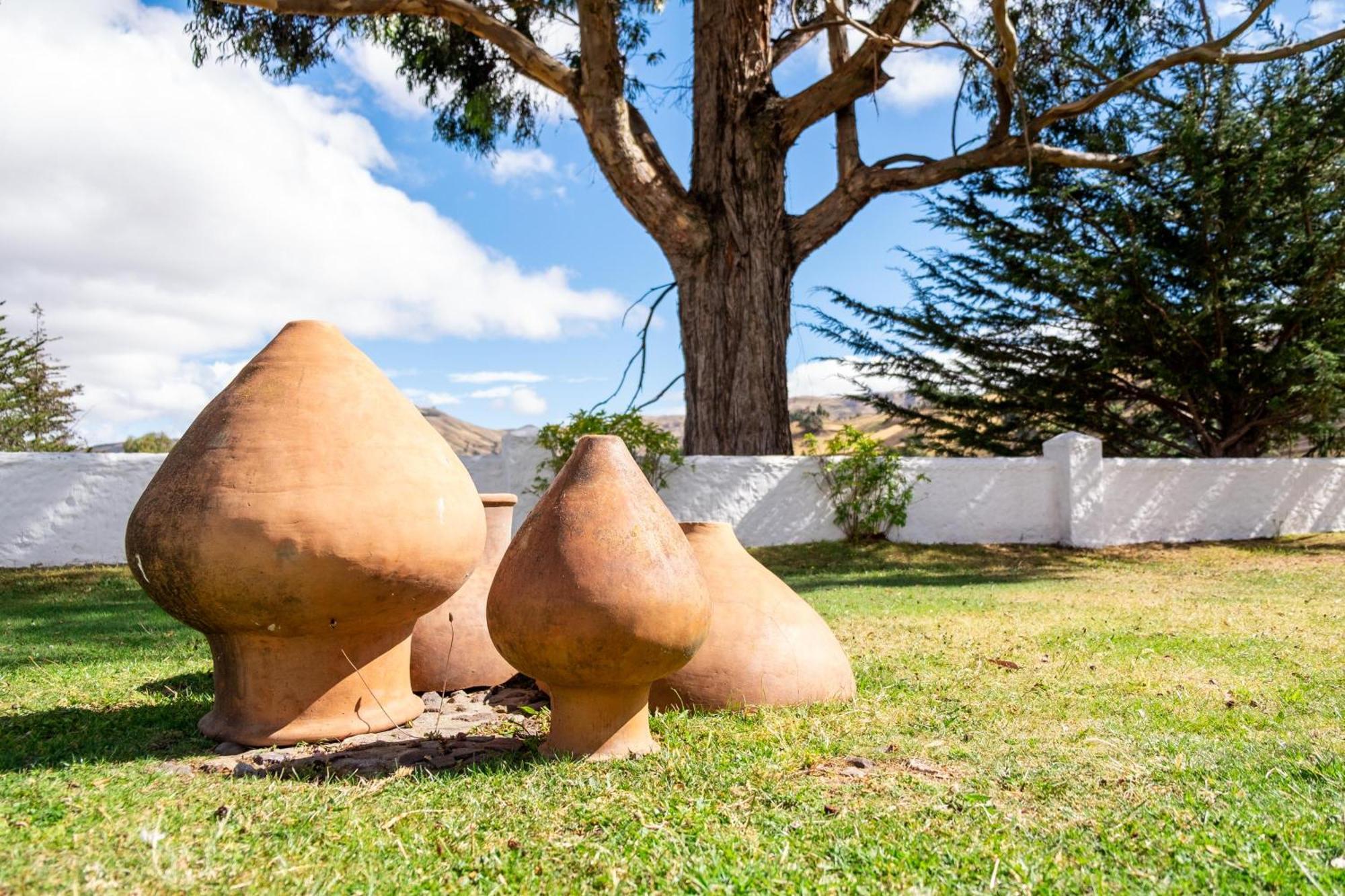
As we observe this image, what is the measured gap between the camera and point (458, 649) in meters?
4.57

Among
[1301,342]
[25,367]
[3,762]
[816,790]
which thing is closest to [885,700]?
[816,790]

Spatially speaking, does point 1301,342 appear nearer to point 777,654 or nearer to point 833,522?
point 833,522

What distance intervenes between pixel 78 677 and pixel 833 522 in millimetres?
9433

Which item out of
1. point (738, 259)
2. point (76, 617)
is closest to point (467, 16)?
point (738, 259)

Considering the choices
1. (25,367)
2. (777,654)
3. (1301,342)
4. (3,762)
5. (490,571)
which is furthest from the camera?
(25,367)

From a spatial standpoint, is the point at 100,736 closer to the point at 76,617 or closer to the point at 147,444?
the point at 76,617

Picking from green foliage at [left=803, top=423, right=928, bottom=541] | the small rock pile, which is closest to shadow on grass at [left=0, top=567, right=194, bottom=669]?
the small rock pile

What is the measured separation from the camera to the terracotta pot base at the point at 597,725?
133 inches

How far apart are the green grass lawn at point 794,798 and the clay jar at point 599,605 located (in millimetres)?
218

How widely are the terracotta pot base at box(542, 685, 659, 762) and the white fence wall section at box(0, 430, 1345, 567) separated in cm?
868

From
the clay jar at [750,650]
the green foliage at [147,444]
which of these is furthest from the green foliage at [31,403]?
the clay jar at [750,650]

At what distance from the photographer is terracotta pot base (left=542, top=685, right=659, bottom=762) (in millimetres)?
3371

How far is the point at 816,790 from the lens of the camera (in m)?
3.04

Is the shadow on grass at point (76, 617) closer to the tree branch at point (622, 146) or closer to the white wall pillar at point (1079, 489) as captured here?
the tree branch at point (622, 146)
